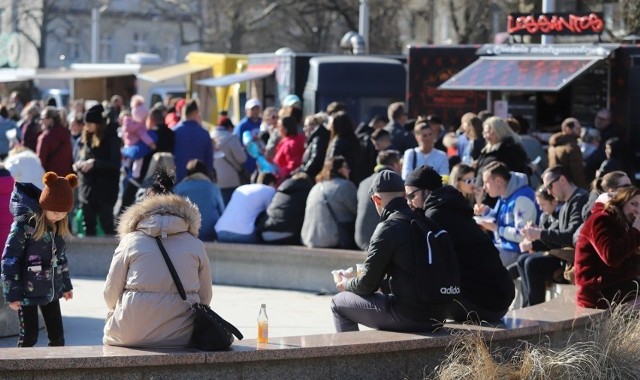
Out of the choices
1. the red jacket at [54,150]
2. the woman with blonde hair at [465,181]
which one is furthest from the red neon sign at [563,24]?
the woman with blonde hair at [465,181]

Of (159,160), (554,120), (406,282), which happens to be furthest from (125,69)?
(406,282)

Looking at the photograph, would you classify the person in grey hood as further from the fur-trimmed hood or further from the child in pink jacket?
the child in pink jacket

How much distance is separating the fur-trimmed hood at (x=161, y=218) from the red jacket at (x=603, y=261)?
9.98 ft

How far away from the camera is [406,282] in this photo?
8234 millimetres

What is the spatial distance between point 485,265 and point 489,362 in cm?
108

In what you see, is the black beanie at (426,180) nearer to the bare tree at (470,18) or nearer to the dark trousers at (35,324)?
the dark trousers at (35,324)

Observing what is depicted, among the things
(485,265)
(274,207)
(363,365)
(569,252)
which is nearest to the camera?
(363,365)

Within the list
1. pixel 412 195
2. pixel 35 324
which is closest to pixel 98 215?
pixel 35 324

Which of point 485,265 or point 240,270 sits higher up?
point 485,265

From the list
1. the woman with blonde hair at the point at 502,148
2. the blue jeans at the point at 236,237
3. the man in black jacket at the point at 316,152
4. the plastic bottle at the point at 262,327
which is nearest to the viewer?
the plastic bottle at the point at 262,327

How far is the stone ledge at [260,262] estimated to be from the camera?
45.3 ft

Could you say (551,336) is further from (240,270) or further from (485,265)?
(240,270)

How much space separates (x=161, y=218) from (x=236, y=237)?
7001mm

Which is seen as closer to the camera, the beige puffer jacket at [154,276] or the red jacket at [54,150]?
the beige puffer jacket at [154,276]
